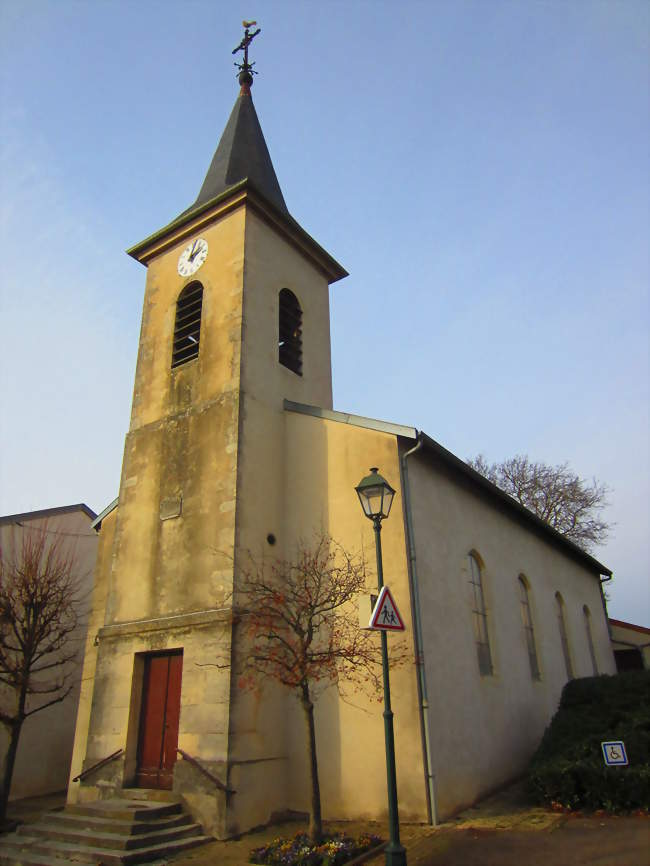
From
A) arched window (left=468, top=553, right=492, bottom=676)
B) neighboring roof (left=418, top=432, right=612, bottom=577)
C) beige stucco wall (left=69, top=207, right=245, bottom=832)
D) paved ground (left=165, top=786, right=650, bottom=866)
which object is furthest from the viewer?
arched window (left=468, top=553, right=492, bottom=676)

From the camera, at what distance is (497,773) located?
33.8 feet

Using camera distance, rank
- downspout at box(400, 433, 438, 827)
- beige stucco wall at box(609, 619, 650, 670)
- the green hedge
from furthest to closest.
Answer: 1. beige stucco wall at box(609, 619, 650, 670)
2. downspout at box(400, 433, 438, 827)
3. the green hedge

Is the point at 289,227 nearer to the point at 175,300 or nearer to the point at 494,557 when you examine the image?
the point at 175,300

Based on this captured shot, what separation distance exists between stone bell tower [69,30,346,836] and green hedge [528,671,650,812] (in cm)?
383

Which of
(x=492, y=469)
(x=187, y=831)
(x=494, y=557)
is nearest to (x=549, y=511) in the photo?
(x=492, y=469)

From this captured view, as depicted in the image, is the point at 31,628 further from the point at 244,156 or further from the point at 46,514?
the point at 244,156

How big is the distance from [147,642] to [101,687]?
3.90 ft

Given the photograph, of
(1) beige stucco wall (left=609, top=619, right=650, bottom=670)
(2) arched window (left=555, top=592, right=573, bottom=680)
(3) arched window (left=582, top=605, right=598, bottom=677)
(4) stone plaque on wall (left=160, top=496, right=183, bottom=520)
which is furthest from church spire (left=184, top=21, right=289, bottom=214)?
(1) beige stucco wall (left=609, top=619, right=650, bottom=670)

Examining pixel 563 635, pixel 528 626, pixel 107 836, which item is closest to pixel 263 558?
pixel 107 836

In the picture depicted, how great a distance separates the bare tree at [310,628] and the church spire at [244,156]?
25.6 ft

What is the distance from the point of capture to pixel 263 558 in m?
10.4

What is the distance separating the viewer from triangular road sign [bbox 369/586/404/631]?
22.2ft

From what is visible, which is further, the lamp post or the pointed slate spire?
the pointed slate spire

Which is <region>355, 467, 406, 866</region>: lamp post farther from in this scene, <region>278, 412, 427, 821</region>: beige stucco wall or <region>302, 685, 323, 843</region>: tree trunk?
<region>278, 412, 427, 821</region>: beige stucco wall
